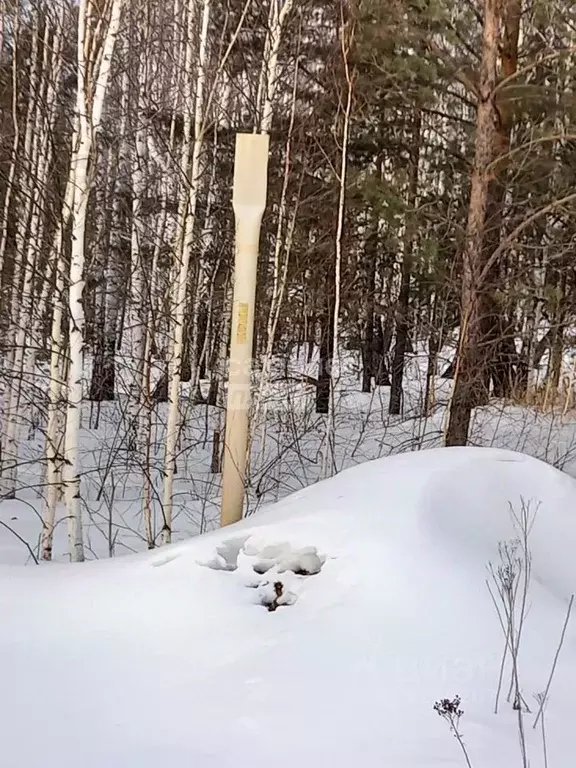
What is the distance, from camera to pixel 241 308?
455 cm

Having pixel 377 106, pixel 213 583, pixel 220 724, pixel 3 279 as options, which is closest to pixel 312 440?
pixel 3 279

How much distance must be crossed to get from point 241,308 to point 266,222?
19.4 feet

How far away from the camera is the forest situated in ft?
20.2

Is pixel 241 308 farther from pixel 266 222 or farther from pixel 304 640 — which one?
pixel 266 222

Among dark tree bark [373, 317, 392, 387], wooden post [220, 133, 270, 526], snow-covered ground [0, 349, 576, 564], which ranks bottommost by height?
snow-covered ground [0, 349, 576, 564]

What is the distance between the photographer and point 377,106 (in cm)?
1186

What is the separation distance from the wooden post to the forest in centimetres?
118

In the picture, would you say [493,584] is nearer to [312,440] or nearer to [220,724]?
[220,724]

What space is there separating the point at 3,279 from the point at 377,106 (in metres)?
6.66

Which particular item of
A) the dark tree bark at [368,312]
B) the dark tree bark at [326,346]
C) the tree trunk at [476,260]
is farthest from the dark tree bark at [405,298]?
the tree trunk at [476,260]

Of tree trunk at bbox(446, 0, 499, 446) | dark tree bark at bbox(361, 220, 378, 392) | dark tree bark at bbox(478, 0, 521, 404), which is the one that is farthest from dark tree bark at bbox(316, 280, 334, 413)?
tree trunk at bbox(446, 0, 499, 446)

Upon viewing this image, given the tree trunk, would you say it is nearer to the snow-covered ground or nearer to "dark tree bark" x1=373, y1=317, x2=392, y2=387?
the snow-covered ground

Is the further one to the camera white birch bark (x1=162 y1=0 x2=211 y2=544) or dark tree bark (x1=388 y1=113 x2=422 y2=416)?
dark tree bark (x1=388 y1=113 x2=422 y2=416)

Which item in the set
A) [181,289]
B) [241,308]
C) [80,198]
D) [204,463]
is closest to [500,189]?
[181,289]
